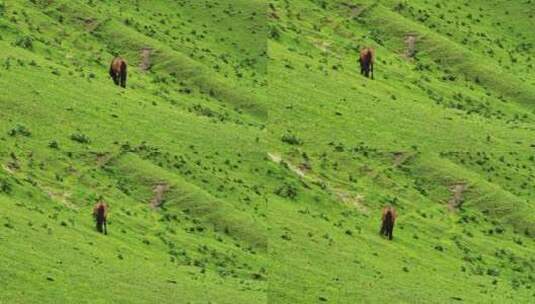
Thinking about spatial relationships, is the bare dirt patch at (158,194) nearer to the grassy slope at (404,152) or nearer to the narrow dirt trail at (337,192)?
the grassy slope at (404,152)

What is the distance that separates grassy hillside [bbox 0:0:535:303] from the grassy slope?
151 millimetres

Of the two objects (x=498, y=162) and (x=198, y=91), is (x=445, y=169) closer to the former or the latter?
(x=498, y=162)

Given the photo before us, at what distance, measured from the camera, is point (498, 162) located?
294 feet

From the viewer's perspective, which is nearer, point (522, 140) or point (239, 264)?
point (239, 264)

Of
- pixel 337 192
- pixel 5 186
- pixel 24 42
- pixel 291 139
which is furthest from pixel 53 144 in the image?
pixel 337 192

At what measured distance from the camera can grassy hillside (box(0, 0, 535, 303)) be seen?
67.6 metres

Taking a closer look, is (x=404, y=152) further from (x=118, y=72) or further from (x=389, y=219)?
(x=118, y=72)

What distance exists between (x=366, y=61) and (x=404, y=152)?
40.5 ft

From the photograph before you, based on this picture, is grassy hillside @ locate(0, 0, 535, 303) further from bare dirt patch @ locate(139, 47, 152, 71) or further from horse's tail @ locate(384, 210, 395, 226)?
horse's tail @ locate(384, 210, 395, 226)

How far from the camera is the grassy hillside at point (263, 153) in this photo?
67.6 metres

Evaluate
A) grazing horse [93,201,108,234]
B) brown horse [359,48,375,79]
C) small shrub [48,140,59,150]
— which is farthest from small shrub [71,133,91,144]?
brown horse [359,48,375,79]

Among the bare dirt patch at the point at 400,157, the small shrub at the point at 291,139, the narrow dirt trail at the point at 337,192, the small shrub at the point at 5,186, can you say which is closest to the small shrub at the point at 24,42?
the small shrub at the point at 291,139

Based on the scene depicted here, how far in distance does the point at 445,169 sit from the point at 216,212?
581 inches

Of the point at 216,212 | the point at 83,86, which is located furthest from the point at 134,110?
the point at 216,212
